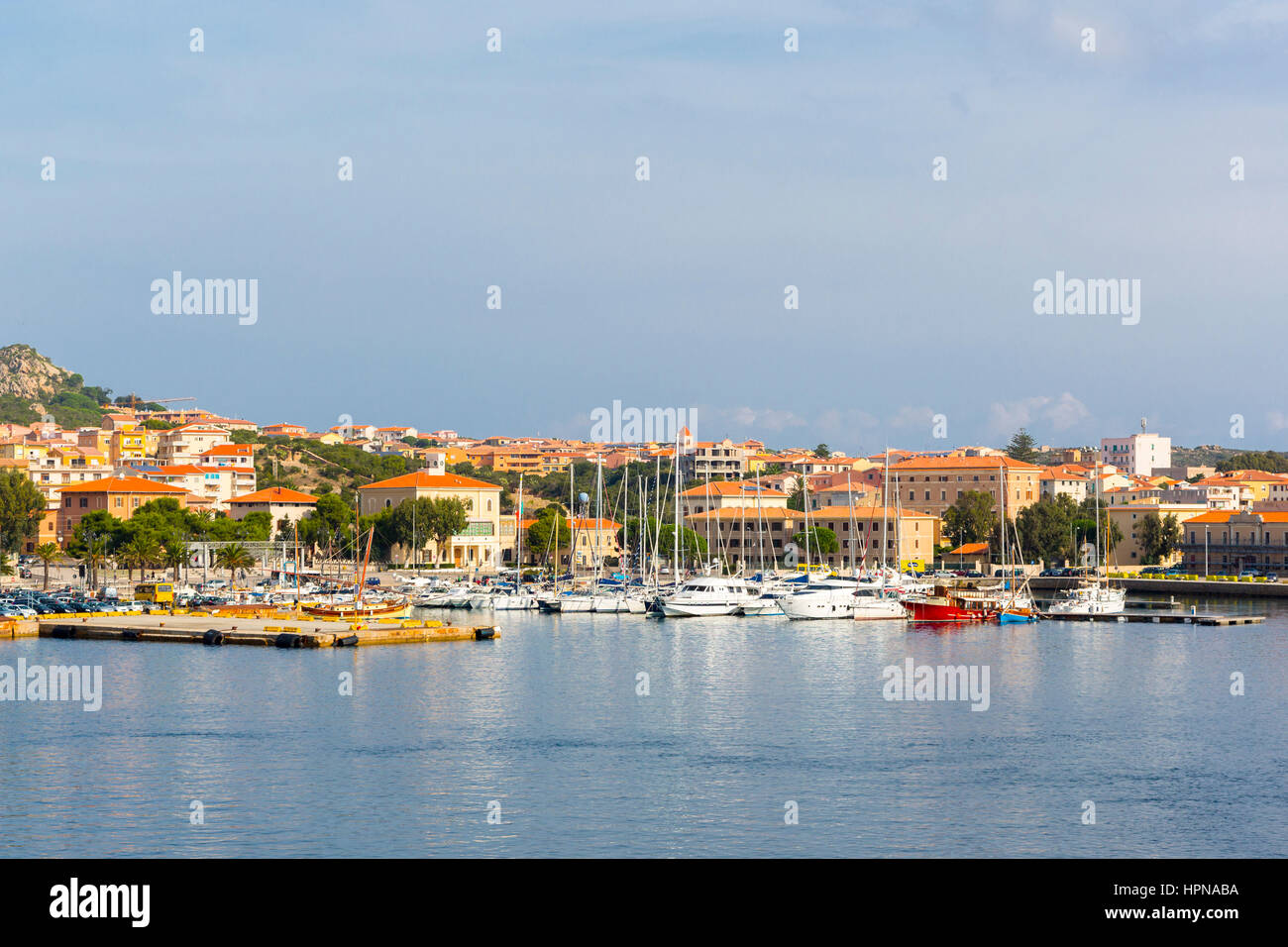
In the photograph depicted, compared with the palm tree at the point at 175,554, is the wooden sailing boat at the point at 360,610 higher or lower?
lower

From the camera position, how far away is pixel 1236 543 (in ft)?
251

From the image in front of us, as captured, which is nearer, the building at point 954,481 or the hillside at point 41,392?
the building at point 954,481

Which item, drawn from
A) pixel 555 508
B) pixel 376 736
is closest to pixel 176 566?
A: pixel 555 508

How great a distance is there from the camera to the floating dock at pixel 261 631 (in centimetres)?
3850

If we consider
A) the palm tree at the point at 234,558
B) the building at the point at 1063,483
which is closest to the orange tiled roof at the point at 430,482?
the palm tree at the point at 234,558

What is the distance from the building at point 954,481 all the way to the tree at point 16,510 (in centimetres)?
5382

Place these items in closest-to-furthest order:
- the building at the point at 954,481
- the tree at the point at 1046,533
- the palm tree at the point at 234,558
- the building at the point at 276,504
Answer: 1. the palm tree at the point at 234,558
2. the tree at the point at 1046,533
3. the building at the point at 276,504
4. the building at the point at 954,481

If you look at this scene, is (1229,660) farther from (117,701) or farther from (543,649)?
(117,701)

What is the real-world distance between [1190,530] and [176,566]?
54.1 meters

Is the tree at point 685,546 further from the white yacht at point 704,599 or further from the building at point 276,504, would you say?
the building at point 276,504

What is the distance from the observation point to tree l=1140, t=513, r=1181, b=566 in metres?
79.7

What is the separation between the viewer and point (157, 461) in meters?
105

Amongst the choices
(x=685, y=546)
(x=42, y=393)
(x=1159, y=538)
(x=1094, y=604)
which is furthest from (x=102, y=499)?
(x=42, y=393)

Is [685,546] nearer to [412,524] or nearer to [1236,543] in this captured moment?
[412,524]
